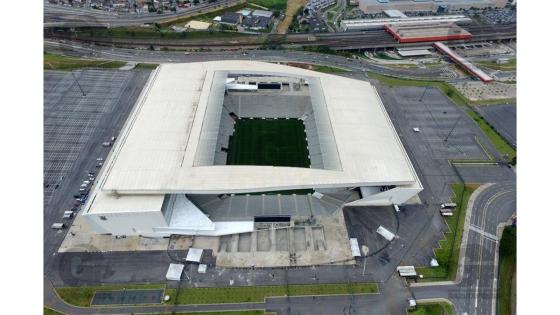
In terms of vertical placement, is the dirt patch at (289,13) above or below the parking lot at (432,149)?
above

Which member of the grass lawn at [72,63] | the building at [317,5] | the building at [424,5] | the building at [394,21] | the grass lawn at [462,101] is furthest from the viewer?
the building at [317,5]

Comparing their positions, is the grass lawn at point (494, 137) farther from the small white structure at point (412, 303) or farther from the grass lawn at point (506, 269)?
the small white structure at point (412, 303)

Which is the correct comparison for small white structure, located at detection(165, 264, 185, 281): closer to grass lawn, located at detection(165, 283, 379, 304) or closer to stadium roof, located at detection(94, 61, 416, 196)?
grass lawn, located at detection(165, 283, 379, 304)

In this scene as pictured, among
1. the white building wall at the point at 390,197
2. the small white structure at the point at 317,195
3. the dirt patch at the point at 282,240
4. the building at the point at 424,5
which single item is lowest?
the dirt patch at the point at 282,240

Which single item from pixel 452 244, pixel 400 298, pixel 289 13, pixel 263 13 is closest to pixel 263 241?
pixel 400 298

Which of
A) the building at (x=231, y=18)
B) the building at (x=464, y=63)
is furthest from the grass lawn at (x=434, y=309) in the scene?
the building at (x=231, y=18)

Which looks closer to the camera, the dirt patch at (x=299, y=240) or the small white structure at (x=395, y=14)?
the dirt patch at (x=299, y=240)
